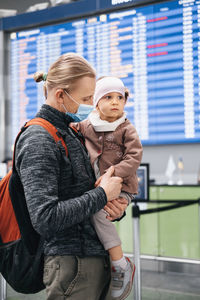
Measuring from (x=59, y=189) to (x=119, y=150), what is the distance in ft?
1.30

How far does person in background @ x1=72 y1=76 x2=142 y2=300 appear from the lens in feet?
4.66

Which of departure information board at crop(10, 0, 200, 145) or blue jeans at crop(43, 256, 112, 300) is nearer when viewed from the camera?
blue jeans at crop(43, 256, 112, 300)

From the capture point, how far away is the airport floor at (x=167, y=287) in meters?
3.14

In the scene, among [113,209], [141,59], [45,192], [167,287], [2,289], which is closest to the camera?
[45,192]

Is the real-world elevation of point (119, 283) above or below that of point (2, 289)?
above

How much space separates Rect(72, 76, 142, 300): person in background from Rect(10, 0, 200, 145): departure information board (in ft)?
5.32

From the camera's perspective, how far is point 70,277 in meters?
1.28

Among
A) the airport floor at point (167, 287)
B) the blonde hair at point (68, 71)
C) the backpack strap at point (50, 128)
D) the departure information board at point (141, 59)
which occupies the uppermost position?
the departure information board at point (141, 59)

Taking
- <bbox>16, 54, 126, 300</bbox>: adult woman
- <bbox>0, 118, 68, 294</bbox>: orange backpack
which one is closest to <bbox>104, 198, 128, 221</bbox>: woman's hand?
<bbox>16, 54, 126, 300</bbox>: adult woman

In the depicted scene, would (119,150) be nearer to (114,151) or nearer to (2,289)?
(114,151)

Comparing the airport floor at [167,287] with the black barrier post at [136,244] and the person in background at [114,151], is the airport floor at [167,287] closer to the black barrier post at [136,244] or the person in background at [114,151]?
the black barrier post at [136,244]

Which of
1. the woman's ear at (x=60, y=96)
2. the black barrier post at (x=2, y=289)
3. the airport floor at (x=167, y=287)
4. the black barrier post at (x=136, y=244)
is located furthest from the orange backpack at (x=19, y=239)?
the black barrier post at (x=2, y=289)

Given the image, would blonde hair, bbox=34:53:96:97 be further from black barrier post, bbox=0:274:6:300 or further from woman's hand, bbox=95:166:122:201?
black barrier post, bbox=0:274:6:300

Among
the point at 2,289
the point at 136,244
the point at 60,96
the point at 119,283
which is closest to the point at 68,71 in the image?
the point at 60,96
